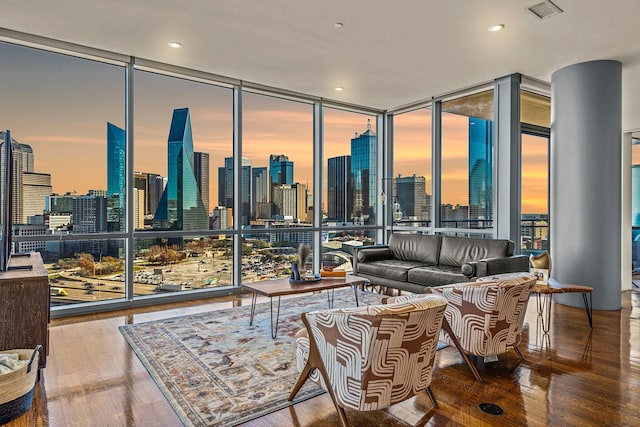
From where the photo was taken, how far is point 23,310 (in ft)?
9.32

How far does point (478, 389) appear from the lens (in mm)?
2764

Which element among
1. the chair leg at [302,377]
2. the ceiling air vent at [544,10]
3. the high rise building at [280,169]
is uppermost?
the ceiling air vent at [544,10]

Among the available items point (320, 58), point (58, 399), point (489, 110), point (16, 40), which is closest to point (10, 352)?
point (58, 399)

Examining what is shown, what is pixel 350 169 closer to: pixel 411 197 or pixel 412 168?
pixel 412 168

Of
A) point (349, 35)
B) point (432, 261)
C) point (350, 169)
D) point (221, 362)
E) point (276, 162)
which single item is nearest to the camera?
point (221, 362)

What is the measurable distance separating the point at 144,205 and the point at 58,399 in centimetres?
308

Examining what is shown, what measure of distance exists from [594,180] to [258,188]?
4.49 meters

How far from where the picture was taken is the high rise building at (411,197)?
23.6 feet

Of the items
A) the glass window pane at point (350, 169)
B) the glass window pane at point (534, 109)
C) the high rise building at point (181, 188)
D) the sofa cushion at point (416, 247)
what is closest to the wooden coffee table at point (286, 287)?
the sofa cushion at point (416, 247)

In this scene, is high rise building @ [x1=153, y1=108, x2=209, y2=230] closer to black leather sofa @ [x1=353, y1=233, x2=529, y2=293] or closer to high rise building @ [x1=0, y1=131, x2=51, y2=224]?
high rise building @ [x1=0, y1=131, x2=51, y2=224]

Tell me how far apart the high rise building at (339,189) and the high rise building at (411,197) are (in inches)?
34.9

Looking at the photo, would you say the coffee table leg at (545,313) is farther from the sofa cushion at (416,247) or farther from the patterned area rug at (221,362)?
the patterned area rug at (221,362)

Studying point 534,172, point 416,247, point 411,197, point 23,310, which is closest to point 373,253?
point 416,247

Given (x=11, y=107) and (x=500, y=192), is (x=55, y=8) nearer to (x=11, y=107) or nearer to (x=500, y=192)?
(x=11, y=107)
